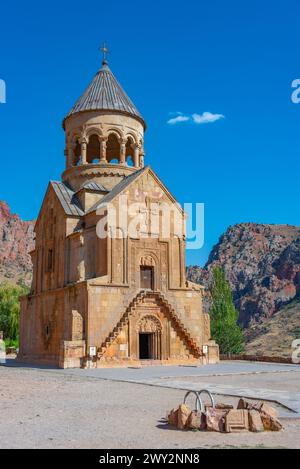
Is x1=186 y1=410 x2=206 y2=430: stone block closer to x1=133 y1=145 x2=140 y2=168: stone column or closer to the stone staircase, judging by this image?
the stone staircase

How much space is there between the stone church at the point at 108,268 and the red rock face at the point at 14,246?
83.5 metres

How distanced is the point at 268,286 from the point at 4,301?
85.7m

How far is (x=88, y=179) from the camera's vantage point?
35.1 metres

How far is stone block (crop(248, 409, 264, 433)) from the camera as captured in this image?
916 cm

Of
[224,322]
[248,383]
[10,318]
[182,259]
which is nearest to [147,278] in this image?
[182,259]

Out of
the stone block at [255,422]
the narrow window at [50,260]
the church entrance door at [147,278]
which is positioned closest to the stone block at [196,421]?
the stone block at [255,422]

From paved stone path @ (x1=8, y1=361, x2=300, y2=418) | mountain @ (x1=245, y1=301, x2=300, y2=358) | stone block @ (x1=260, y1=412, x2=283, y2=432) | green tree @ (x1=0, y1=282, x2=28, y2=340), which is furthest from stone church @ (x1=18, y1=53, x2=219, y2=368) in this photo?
mountain @ (x1=245, y1=301, x2=300, y2=358)

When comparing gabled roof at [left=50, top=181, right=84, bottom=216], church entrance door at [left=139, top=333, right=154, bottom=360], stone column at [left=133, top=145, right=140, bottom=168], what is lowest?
church entrance door at [left=139, top=333, right=154, bottom=360]

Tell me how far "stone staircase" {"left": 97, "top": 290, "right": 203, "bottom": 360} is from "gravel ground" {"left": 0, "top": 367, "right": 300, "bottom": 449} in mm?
11563

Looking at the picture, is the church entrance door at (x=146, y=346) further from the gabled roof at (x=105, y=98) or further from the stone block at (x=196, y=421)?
the stone block at (x=196, y=421)

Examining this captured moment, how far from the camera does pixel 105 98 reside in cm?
3638
